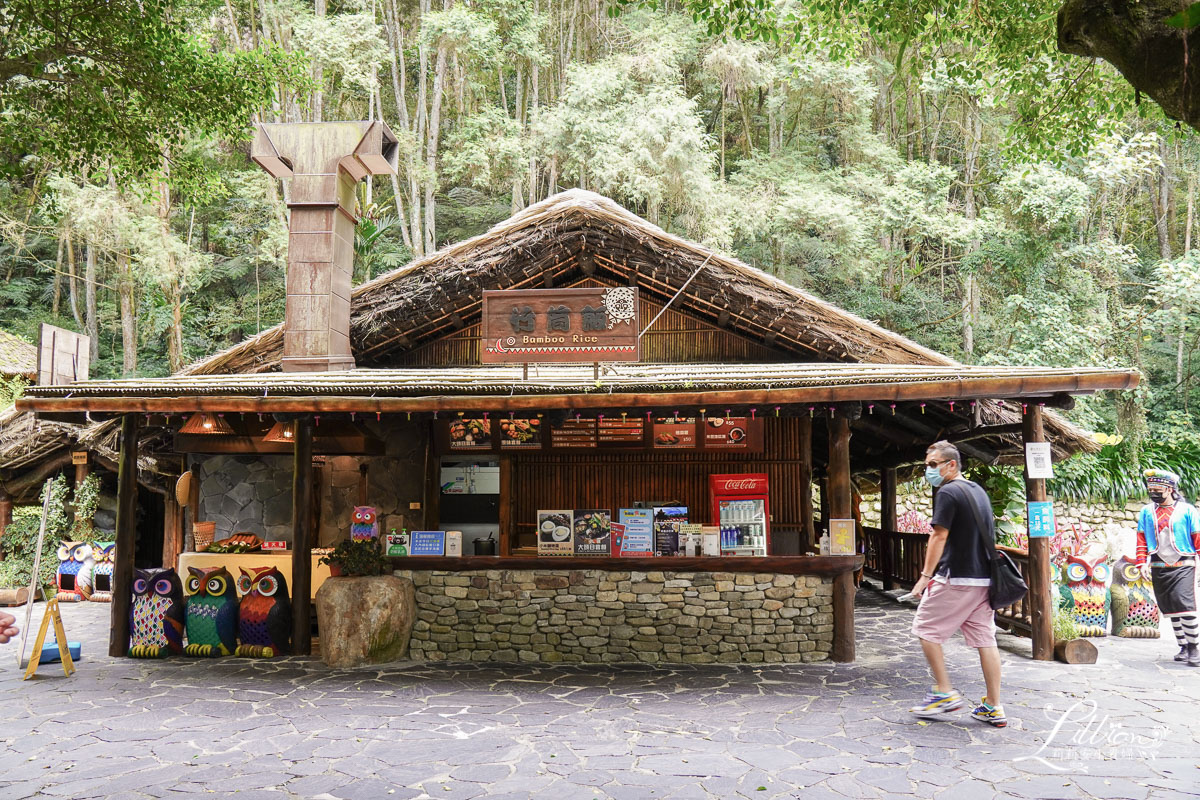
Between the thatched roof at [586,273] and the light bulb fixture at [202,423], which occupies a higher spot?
the thatched roof at [586,273]

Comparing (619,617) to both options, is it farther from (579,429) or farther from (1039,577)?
(1039,577)

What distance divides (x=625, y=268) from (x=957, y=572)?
5577 millimetres

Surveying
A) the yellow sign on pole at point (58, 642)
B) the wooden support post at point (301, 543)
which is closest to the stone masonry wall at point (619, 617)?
the wooden support post at point (301, 543)

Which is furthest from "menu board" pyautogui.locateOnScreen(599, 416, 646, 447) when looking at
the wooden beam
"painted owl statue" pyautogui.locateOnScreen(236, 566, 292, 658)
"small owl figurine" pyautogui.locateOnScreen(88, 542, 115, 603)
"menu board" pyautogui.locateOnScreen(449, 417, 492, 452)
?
"small owl figurine" pyautogui.locateOnScreen(88, 542, 115, 603)

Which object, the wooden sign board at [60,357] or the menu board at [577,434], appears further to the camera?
the menu board at [577,434]

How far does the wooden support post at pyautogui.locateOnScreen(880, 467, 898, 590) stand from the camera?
1241cm

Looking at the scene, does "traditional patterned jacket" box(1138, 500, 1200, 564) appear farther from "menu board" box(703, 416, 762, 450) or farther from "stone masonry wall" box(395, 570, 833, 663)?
"menu board" box(703, 416, 762, 450)

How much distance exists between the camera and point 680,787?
14.7 feet

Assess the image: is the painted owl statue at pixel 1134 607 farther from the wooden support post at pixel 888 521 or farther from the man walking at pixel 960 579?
the man walking at pixel 960 579

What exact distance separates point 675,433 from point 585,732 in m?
3.98

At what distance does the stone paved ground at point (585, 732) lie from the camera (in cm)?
450

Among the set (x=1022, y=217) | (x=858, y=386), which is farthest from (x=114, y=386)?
(x=1022, y=217)

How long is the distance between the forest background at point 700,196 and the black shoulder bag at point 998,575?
1110 cm

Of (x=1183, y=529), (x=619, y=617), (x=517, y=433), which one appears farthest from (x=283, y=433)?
(x=1183, y=529)
